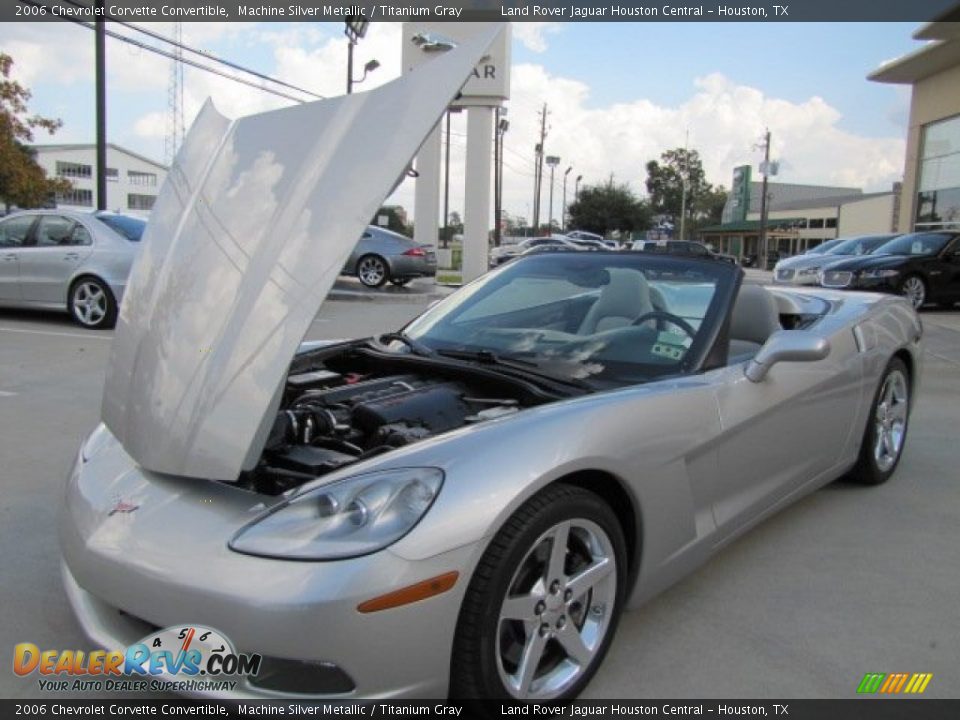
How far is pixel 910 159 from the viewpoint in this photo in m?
24.0

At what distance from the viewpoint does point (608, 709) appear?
2180 mm

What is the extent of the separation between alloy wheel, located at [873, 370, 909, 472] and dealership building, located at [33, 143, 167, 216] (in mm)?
81322

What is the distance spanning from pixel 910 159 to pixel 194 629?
27063 mm

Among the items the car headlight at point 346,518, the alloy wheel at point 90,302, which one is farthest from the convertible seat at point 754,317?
the alloy wheel at point 90,302

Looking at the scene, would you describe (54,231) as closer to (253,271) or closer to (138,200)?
(253,271)

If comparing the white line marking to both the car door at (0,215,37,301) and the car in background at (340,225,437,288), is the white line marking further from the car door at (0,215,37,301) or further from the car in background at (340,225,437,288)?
the car in background at (340,225,437,288)

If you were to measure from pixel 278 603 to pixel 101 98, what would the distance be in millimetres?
14542

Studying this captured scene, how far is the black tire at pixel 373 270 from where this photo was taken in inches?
608

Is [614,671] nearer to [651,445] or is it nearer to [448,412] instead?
[651,445]

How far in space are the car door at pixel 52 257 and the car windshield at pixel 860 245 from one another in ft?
46.4

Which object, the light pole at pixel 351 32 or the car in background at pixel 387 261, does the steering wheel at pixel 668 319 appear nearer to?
the car in background at pixel 387 261

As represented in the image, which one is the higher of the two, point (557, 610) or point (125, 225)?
point (125, 225)

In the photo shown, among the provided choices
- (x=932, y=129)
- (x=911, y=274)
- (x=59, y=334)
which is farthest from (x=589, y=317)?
(x=932, y=129)

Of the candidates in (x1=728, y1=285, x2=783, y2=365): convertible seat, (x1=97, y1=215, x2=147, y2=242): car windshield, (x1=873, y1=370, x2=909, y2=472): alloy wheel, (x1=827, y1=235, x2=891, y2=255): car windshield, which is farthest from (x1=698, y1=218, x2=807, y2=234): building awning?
(x1=728, y1=285, x2=783, y2=365): convertible seat
